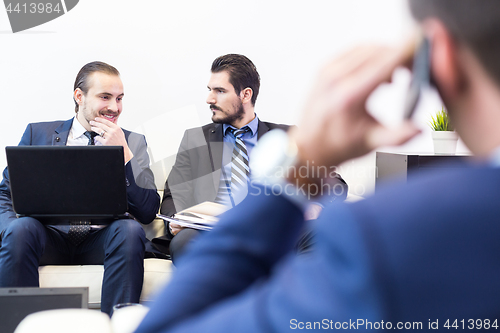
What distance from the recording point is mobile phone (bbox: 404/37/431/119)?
0.26 m

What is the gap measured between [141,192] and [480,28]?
2.41 m

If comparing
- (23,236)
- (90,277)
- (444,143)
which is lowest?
(90,277)

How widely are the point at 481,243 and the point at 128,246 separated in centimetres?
218

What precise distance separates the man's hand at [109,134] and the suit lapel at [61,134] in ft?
0.58

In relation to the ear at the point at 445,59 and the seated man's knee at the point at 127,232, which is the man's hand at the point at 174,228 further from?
the ear at the point at 445,59

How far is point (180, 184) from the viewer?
9.24 feet

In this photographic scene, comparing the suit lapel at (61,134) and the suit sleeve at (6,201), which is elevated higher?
the suit lapel at (61,134)

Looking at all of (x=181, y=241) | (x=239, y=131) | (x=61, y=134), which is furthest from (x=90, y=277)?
(x=239, y=131)

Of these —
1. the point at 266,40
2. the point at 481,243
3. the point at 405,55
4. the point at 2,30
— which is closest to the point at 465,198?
the point at 481,243

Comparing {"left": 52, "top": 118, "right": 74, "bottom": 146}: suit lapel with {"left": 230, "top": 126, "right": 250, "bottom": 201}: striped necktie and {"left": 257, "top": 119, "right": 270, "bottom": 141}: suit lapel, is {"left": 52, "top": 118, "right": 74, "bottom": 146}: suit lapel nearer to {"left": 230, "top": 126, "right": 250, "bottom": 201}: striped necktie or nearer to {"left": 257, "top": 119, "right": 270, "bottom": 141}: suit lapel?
{"left": 230, "top": 126, "right": 250, "bottom": 201}: striped necktie

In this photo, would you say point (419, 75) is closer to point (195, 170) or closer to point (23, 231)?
point (23, 231)

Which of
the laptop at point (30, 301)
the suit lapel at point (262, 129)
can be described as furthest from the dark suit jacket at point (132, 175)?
the laptop at point (30, 301)

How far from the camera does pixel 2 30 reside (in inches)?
122

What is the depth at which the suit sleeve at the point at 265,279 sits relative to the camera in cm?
21
